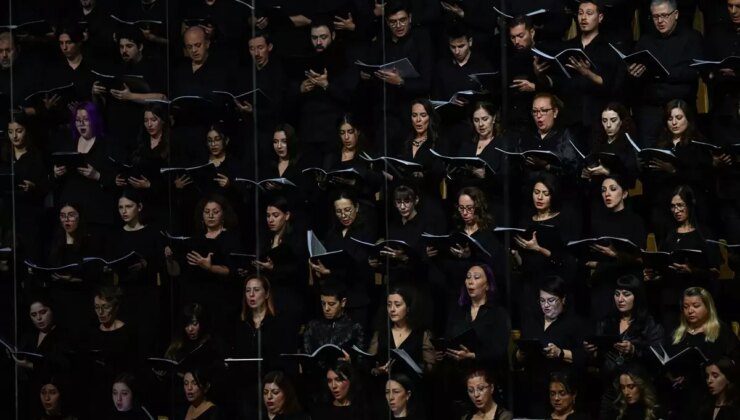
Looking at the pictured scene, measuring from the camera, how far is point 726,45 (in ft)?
18.7

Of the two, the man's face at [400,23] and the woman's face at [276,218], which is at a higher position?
the man's face at [400,23]

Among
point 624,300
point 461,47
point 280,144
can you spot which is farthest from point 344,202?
point 624,300

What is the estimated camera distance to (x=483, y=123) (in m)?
6.07

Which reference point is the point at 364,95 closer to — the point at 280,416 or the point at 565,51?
the point at 565,51

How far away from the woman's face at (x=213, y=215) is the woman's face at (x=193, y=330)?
464mm

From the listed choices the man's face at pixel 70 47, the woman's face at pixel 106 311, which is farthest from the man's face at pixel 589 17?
the woman's face at pixel 106 311

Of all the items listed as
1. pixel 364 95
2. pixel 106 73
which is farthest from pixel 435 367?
pixel 106 73

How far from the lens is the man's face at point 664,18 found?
5.76 meters

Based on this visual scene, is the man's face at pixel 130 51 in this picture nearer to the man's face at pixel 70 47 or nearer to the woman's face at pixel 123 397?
the man's face at pixel 70 47

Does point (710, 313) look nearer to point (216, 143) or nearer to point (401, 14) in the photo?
point (401, 14)

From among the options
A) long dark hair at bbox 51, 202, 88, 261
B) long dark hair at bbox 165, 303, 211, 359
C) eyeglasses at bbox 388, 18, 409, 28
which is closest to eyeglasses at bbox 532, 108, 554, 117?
eyeglasses at bbox 388, 18, 409, 28

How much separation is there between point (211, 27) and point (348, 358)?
1740 mm

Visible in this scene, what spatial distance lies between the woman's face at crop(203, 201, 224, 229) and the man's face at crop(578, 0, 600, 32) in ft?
6.36

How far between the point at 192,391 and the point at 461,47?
2.08m
